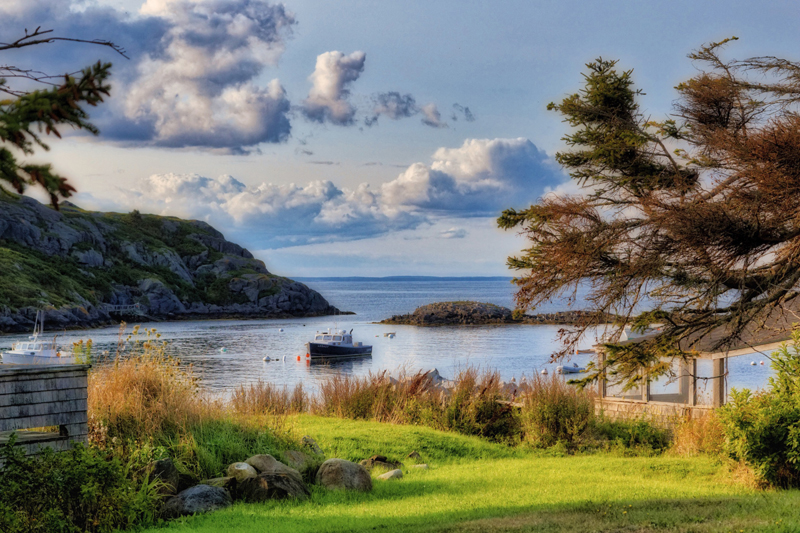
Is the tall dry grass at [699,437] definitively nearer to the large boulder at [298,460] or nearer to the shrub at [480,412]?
the shrub at [480,412]

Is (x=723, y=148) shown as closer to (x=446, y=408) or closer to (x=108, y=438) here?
(x=446, y=408)

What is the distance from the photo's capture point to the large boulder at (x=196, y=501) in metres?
8.67

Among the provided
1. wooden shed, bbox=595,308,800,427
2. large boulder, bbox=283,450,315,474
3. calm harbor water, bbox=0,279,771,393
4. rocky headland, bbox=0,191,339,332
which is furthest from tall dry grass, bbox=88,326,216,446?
rocky headland, bbox=0,191,339,332

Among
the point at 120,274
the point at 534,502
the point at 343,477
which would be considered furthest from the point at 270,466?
the point at 120,274

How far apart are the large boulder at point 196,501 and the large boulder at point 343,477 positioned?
145 centimetres

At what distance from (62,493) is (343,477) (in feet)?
12.5

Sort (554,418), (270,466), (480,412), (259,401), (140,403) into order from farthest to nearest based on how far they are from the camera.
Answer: (480,412) → (554,418) → (259,401) → (140,403) → (270,466)

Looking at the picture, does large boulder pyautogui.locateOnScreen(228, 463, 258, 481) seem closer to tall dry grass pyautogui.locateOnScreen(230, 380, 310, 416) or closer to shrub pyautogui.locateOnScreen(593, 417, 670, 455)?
tall dry grass pyautogui.locateOnScreen(230, 380, 310, 416)

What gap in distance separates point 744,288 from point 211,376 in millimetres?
37249

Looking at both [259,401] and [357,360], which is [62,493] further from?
[357,360]

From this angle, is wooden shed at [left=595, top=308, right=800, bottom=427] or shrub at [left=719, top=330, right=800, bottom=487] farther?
wooden shed at [left=595, top=308, right=800, bottom=427]

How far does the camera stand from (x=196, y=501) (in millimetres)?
8859

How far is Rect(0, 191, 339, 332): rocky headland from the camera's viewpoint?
273 feet

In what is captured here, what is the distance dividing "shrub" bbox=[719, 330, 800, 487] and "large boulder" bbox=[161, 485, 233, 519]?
21.7 ft
